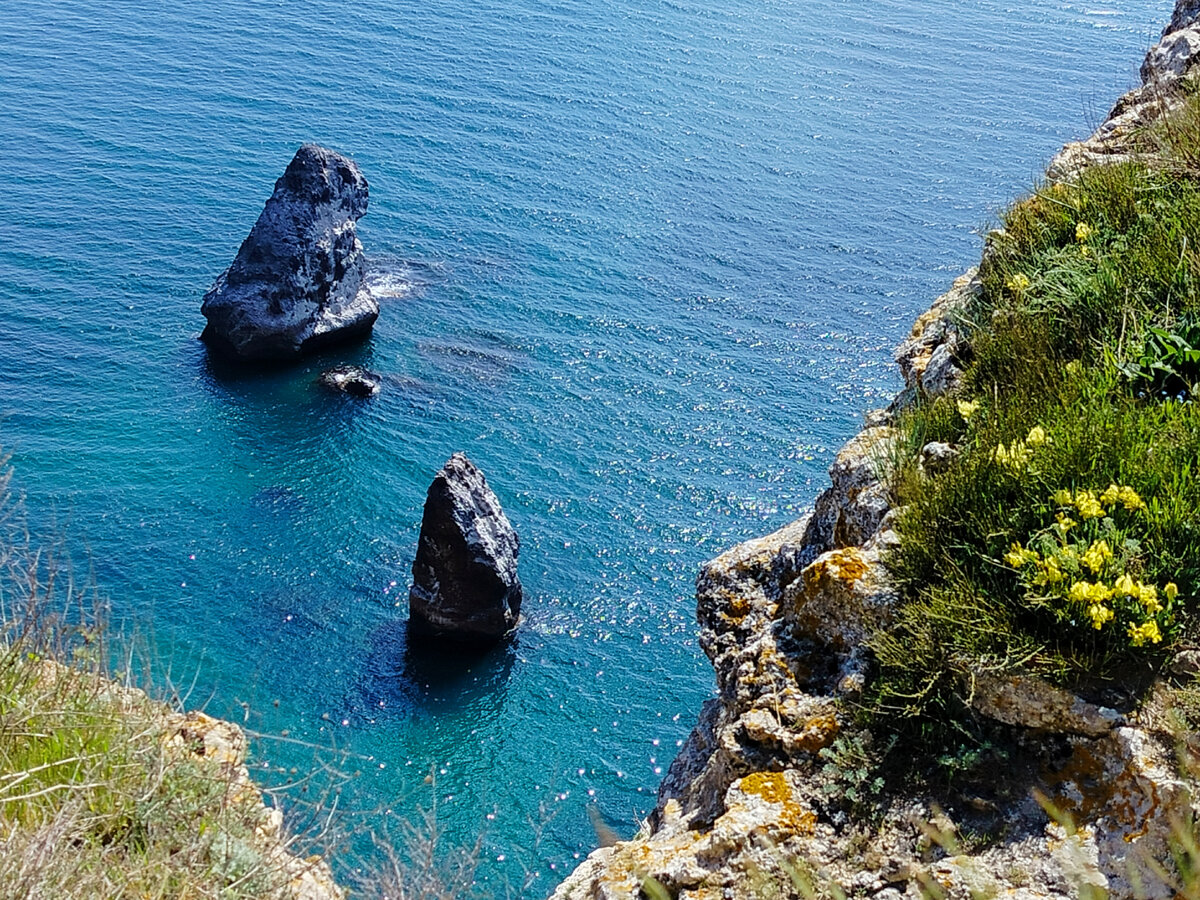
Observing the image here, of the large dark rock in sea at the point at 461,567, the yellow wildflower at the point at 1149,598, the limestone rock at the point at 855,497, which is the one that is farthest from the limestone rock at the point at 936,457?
the large dark rock in sea at the point at 461,567

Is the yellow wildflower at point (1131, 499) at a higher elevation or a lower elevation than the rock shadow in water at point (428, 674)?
higher

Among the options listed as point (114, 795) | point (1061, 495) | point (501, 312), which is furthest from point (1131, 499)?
point (501, 312)

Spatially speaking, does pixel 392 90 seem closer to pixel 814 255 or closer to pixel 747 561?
pixel 814 255

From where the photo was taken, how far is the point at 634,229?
67.5 metres

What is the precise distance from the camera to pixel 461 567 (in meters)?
38.7

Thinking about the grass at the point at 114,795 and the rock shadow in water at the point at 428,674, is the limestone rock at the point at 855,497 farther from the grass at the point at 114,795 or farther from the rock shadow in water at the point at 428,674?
the rock shadow in water at the point at 428,674

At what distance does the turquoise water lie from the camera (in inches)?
1470

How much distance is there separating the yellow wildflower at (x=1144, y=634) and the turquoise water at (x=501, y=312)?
9.74 m

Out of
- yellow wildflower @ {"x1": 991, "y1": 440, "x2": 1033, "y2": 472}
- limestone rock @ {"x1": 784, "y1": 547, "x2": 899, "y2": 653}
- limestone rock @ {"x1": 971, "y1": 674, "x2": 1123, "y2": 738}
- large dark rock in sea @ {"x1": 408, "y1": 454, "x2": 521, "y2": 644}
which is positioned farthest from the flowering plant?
large dark rock in sea @ {"x1": 408, "y1": 454, "x2": 521, "y2": 644}

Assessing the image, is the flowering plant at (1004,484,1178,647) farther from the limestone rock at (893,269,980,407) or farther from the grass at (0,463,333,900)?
the grass at (0,463,333,900)

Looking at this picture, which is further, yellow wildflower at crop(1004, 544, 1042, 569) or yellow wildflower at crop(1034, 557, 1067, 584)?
yellow wildflower at crop(1004, 544, 1042, 569)

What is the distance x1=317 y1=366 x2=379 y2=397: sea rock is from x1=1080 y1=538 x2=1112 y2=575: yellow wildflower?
1876 inches

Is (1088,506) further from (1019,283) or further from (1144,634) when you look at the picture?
(1019,283)

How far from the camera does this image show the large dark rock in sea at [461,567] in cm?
3869
